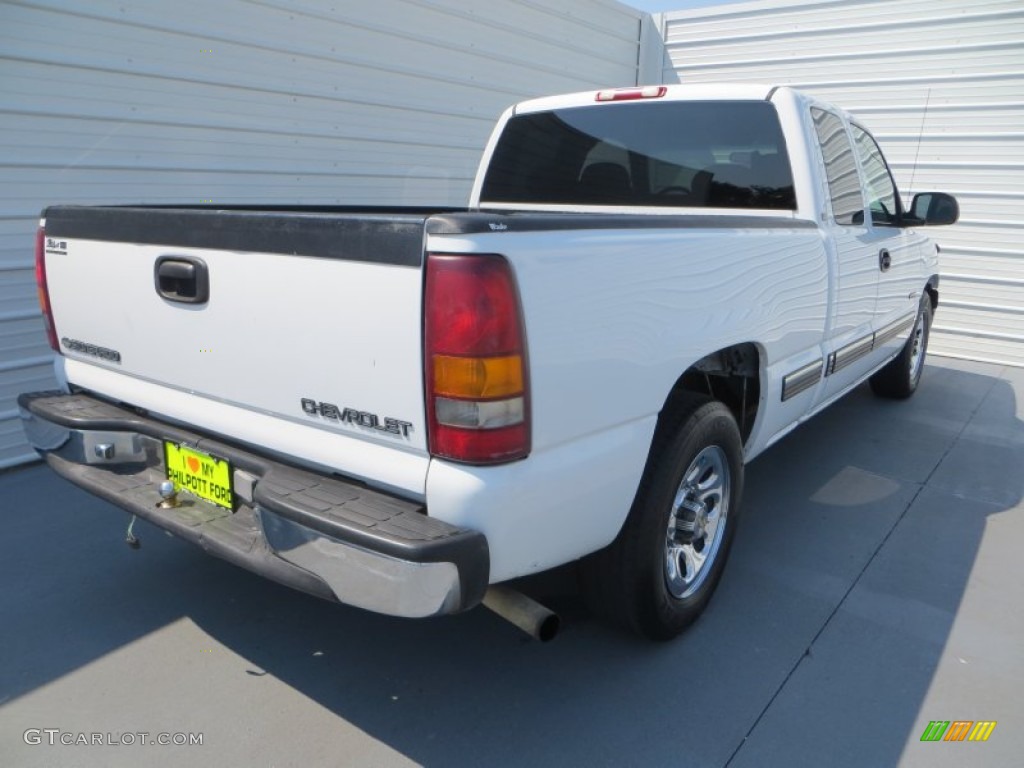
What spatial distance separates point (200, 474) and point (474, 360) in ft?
3.57

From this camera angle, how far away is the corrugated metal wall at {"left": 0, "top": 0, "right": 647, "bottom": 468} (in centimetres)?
418

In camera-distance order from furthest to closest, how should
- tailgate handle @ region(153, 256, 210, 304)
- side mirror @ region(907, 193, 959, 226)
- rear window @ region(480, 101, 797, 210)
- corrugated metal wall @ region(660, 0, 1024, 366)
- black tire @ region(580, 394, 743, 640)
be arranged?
corrugated metal wall @ region(660, 0, 1024, 366), side mirror @ region(907, 193, 959, 226), rear window @ region(480, 101, 797, 210), black tire @ region(580, 394, 743, 640), tailgate handle @ region(153, 256, 210, 304)

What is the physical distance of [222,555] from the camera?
212cm

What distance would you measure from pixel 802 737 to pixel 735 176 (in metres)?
2.42

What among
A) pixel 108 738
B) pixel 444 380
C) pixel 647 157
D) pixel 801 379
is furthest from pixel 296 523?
pixel 647 157

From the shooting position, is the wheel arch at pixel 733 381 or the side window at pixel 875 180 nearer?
the wheel arch at pixel 733 381

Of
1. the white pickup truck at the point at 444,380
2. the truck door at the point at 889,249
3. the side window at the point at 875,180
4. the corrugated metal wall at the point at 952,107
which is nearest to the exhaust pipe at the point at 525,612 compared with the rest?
the white pickup truck at the point at 444,380

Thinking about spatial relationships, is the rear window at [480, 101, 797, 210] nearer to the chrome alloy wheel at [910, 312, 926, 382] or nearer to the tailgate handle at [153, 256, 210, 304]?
the tailgate handle at [153, 256, 210, 304]

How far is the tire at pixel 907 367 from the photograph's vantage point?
5.77 meters

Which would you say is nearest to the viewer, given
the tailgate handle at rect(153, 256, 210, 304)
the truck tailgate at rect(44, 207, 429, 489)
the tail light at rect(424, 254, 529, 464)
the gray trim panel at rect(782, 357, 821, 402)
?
the tail light at rect(424, 254, 529, 464)

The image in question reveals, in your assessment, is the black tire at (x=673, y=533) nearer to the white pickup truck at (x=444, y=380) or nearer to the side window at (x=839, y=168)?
the white pickup truck at (x=444, y=380)

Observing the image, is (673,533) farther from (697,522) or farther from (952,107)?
(952,107)

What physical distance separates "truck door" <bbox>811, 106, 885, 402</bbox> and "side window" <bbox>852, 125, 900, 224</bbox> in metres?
0.23

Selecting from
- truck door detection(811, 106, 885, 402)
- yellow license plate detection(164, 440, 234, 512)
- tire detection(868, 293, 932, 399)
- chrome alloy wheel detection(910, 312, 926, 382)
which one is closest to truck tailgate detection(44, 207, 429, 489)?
yellow license plate detection(164, 440, 234, 512)
